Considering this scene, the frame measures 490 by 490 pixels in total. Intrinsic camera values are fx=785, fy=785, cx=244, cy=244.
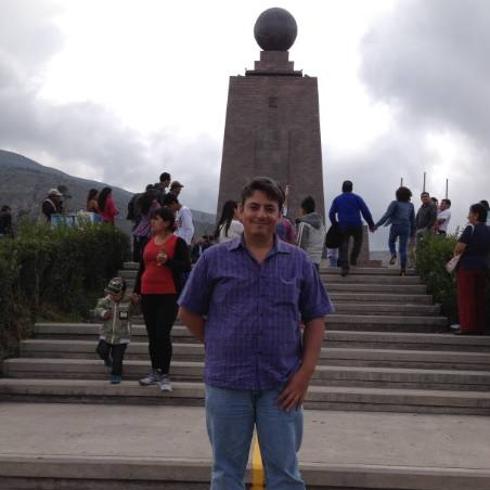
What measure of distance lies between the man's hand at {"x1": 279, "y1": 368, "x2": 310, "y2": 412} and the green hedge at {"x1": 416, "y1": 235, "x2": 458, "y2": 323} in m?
6.93

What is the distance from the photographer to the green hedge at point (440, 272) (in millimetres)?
10030

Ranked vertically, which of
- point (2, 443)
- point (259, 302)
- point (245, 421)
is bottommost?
point (2, 443)

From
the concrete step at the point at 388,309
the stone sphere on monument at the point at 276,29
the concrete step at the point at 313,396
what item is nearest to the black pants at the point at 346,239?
the concrete step at the point at 388,309

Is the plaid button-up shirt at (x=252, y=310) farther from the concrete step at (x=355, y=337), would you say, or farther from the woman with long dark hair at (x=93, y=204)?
A: the woman with long dark hair at (x=93, y=204)

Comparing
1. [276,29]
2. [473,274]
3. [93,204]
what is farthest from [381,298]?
[276,29]

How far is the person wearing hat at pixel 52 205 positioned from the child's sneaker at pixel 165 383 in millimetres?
6549

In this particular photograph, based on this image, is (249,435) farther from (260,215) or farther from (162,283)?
(162,283)

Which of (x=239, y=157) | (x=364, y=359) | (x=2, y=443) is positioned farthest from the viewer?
(x=239, y=157)

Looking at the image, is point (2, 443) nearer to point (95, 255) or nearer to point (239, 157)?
point (95, 255)

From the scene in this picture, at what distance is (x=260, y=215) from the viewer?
3.47m

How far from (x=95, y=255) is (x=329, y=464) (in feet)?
22.2

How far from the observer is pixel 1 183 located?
31703 mm

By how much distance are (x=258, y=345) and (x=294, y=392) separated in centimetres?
25

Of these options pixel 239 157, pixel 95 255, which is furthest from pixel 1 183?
pixel 95 255
